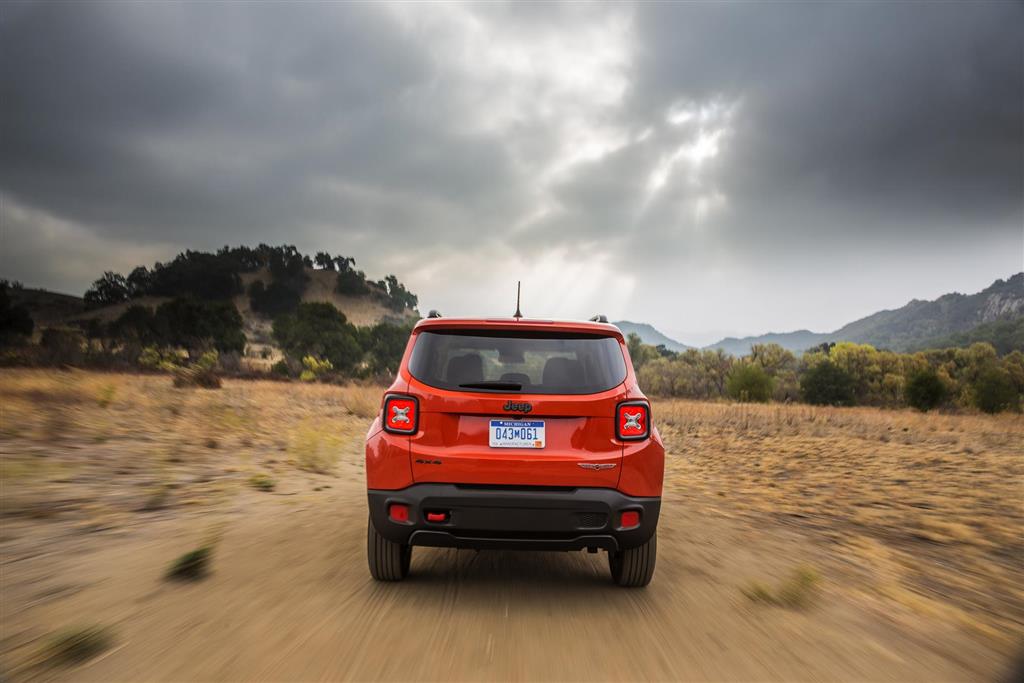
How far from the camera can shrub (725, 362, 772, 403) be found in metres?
54.7

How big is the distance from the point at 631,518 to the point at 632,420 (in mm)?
560

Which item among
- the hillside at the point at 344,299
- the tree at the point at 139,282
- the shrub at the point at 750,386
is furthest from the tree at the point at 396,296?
the shrub at the point at 750,386

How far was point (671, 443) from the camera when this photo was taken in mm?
15875

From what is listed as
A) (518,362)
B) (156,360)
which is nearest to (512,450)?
(518,362)

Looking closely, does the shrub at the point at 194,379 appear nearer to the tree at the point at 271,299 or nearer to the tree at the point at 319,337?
the tree at the point at 319,337

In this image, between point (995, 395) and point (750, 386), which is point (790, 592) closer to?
point (995, 395)

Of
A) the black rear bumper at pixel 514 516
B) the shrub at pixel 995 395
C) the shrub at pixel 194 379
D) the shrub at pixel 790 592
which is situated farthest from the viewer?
the shrub at pixel 995 395

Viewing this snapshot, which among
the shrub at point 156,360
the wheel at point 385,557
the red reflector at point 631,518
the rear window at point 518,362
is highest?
the shrub at point 156,360

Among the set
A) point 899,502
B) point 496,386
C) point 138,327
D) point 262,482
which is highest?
point 138,327

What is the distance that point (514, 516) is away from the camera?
361cm

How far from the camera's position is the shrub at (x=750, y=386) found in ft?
179

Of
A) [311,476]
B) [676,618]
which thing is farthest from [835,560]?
[311,476]

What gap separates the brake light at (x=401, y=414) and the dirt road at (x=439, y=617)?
1.02m

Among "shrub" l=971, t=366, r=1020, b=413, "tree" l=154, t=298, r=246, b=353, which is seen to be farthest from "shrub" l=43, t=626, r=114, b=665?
"shrub" l=971, t=366, r=1020, b=413
